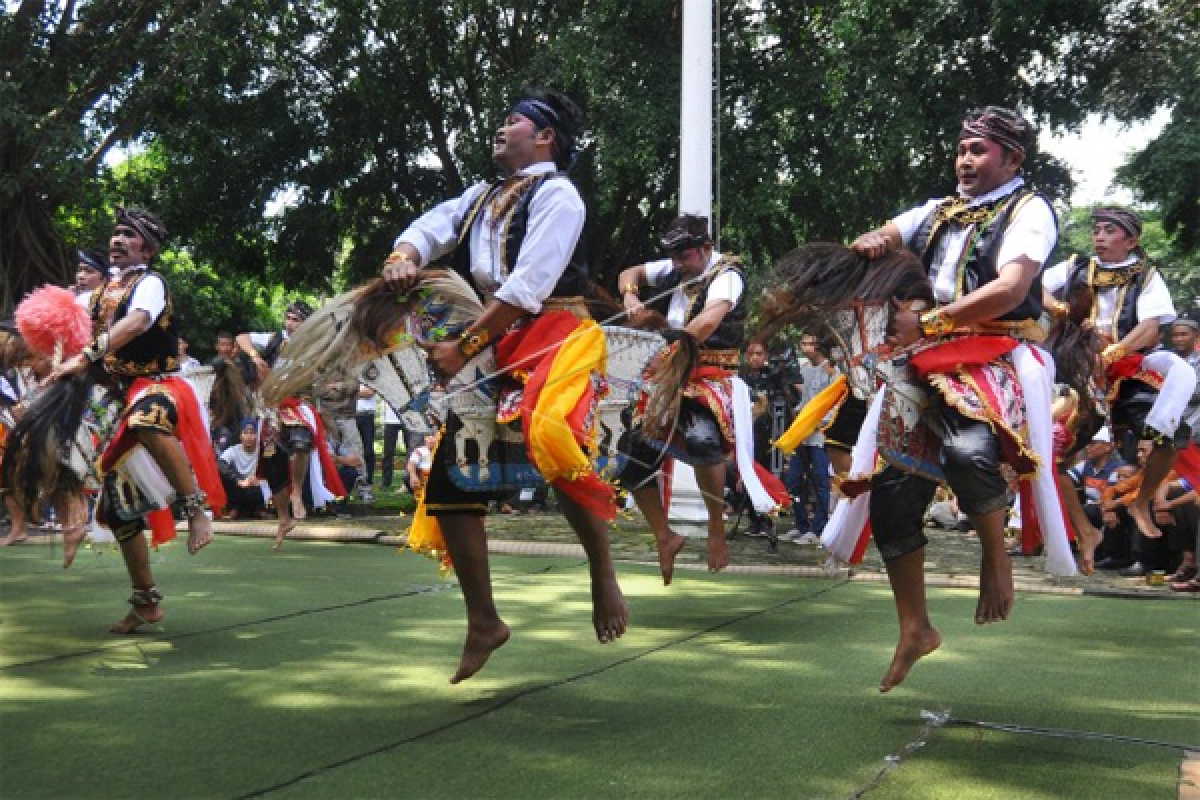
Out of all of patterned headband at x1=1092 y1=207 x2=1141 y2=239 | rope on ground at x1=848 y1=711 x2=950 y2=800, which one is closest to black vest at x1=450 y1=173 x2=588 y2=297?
rope on ground at x1=848 y1=711 x2=950 y2=800

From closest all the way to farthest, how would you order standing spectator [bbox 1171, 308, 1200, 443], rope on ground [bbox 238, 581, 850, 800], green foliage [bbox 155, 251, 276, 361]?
1. rope on ground [bbox 238, 581, 850, 800]
2. standing spectator [bbox 1171, 308, 1200, 443]
3. green foliage [bbox 155, 251, 276, 361]

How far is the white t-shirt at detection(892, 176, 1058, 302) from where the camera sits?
4.35m

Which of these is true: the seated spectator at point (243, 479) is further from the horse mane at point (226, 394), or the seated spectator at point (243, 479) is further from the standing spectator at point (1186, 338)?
the standing spectator at point (1186, 338)

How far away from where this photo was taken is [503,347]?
14.8ft

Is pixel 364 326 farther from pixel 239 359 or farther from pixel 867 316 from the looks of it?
pixel 239 359

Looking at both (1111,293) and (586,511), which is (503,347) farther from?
(1111,293)

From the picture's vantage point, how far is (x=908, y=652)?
433cm

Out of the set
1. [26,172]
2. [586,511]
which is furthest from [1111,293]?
[26,172]

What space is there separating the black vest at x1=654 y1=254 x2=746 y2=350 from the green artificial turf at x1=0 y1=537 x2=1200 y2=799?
52.2 inches

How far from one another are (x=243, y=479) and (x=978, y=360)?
850 cm

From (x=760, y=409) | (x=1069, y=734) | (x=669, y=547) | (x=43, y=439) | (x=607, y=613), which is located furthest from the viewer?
(x=760, y=409)

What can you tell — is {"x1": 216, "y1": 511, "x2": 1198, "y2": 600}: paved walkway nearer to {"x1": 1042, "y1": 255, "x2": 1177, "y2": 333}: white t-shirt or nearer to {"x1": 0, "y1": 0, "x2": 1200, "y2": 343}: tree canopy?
{"x1": 1042, "y1": 255, "x2": 1177, "y2": 333}: white t-shirt

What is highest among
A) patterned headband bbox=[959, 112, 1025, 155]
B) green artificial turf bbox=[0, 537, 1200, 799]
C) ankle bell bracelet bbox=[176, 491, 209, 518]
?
patterned headband bbox=[959, 112, 1025, 155]

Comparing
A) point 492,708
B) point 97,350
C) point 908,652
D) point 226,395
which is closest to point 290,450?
point 226,395
